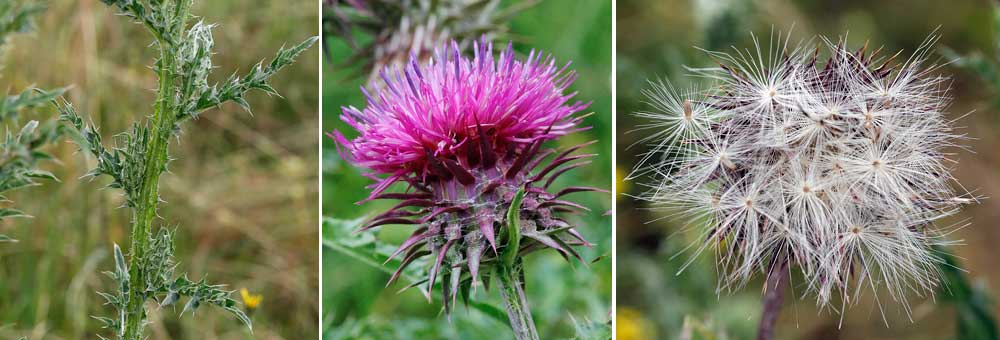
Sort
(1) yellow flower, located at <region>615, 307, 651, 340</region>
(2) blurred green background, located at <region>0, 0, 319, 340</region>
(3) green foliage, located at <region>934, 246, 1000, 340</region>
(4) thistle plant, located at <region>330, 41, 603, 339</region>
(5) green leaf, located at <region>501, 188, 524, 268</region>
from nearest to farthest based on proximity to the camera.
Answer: (5) green leaf, located at <region>501, 188, 524, 268</region> < (4) thistle plant, located at <region>330, 41, 603, 339</region> < (3) green foliage, located at <region>934, 246, 1000, 340</region> < (1) yellow flower, located at <region>615, 307, 651, 340</region> < (2) blurred green background, located at <region>0, 0, 319, 340</region>

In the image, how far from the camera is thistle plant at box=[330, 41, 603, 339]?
9.26ft

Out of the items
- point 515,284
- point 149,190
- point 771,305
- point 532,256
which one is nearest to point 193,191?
point 532,256

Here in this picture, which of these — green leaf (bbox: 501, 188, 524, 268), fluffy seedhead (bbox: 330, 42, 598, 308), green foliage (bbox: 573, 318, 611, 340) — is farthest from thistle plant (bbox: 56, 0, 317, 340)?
green foliage (bbox: 573, 318, 611, 340)

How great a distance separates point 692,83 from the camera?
415cm

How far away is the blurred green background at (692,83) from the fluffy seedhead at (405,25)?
2.78ft

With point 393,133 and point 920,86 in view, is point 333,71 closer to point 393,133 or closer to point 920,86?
point 393,133

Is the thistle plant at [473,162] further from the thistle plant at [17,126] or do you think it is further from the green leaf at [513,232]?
the thistle plant at [17,126]

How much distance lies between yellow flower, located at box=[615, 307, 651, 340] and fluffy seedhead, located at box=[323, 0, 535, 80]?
1660mm

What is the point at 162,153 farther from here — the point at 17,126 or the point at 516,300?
the point at 516,300

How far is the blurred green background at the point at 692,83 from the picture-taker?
15.1ft

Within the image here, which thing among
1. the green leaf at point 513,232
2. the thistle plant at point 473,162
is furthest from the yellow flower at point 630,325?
the green leaf at point 513,232

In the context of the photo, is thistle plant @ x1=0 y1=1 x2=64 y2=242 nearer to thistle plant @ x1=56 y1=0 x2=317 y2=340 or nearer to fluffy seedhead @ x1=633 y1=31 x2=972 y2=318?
thistle plant @ x1=56 y1=0 x2=317 y2=340

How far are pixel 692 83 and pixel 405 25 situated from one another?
1362 mm

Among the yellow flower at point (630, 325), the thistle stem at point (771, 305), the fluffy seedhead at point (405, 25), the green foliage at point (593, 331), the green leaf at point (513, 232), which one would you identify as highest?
the fluffy seedhead at point (405, 25)
